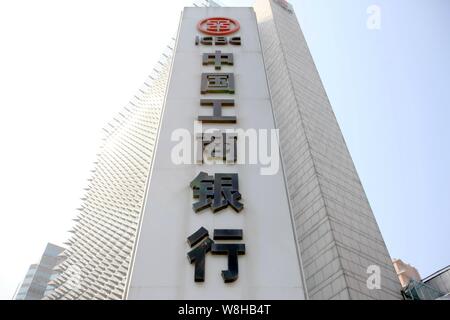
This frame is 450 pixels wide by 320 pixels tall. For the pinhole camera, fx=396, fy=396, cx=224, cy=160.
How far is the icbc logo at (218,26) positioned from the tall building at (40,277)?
6789cm

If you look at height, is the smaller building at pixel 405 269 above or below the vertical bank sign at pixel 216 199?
above

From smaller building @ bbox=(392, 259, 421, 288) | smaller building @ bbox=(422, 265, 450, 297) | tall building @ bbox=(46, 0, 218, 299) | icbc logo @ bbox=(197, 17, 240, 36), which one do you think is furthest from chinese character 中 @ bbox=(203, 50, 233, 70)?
smaller building @ bbox=(392, 259, 421, 288)

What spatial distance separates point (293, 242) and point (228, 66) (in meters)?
8.07

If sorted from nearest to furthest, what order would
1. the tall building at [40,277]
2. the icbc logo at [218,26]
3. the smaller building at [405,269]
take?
the icbc logo at [218,26], the smaller building at [405,269], the tall building at [40,277]

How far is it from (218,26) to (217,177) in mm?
10150

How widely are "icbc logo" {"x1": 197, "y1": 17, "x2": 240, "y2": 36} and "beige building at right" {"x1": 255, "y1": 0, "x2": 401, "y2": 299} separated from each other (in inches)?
199

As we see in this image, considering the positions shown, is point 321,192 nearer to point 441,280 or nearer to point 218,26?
point 441,280

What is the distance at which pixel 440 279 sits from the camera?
47.2ft

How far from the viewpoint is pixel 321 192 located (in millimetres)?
15156

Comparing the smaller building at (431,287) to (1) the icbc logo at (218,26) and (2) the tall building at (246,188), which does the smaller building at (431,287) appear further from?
(1) the icbc logo at (218,26)

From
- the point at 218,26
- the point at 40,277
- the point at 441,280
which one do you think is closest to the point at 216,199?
the point at 441,280

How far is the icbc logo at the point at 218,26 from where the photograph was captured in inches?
685

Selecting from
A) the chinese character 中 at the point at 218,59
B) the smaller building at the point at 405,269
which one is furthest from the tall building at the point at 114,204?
the smaller building at the point at 405,269

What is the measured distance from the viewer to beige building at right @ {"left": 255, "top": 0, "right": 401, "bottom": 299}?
12859 mm
